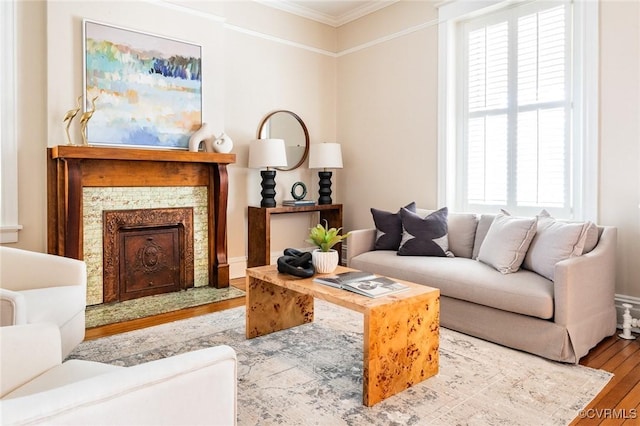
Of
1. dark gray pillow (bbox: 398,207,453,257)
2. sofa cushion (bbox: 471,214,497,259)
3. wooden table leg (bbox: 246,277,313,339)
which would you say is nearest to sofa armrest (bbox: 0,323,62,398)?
wooden table leg (bbox: 246,277,313,339)

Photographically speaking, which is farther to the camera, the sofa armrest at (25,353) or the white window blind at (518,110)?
the white window blind at (518,110)

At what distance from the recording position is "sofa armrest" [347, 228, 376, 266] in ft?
12.2

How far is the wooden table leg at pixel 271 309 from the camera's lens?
2773 mm

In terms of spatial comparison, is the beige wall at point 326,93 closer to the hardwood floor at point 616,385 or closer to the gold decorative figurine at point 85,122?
the gold decorative figurine at point 85,122

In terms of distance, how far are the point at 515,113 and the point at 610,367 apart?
2.23 meters

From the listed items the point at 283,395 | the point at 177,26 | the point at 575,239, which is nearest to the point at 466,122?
the point at 575,239

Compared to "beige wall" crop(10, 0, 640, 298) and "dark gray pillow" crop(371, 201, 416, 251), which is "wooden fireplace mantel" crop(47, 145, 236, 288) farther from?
"dark gray pillow" crop(371, 201, 416, 251)

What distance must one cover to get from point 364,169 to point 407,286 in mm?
2865

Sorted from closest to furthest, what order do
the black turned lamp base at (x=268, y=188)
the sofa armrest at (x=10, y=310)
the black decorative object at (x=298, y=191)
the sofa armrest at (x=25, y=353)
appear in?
1. the sofa armrest at (x=25, y=353)
2. the sofa armrest at (x=10, y=310)
3. the black turned lamp base at (x=268, y=188)
4. the black decorative object at (x=298, y=191)

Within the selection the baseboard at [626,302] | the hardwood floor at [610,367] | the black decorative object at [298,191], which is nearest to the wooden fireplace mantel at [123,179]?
the hardwood floor at [610,367]

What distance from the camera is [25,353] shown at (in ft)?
4.28

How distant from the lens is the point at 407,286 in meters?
2.30

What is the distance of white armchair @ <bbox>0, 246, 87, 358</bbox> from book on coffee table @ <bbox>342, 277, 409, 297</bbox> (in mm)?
1446

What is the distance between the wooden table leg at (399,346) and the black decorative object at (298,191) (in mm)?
2856
